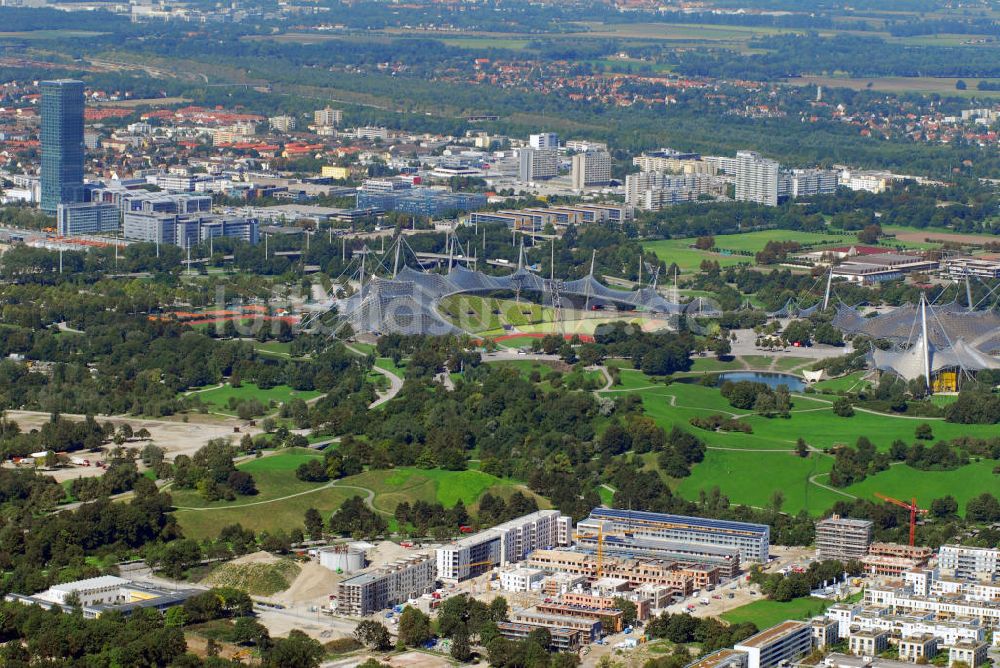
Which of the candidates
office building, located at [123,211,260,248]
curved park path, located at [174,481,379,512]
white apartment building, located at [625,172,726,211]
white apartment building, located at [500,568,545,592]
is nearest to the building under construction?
white apartment building, located at [500,568,545,592]

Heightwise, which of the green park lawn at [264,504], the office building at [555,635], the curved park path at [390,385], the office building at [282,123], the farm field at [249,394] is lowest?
the office building at [282,123]

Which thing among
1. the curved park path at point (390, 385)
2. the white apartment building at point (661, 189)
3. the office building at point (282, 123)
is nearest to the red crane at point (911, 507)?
the curved park path at point (390, 385)

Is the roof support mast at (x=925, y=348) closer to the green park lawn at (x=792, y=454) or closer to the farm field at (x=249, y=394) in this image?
the green park lawn at (x=792, y=454)

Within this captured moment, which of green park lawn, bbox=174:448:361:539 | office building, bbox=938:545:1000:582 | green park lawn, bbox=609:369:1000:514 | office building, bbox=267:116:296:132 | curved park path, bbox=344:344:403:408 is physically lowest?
office building, bbox=267:116:296:132

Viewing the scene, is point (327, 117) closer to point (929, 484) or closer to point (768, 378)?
point (768, 378)

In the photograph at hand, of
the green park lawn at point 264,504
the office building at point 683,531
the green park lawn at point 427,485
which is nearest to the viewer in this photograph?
the office building at point 683,531

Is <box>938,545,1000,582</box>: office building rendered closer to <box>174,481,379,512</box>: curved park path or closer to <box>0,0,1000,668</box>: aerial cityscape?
<box>0,0,1000,668</box>: aerial cityscape

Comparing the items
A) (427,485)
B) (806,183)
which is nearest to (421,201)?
(806,183)

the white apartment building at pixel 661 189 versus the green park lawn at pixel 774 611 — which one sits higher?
the green park lawn at pixel 774 611
